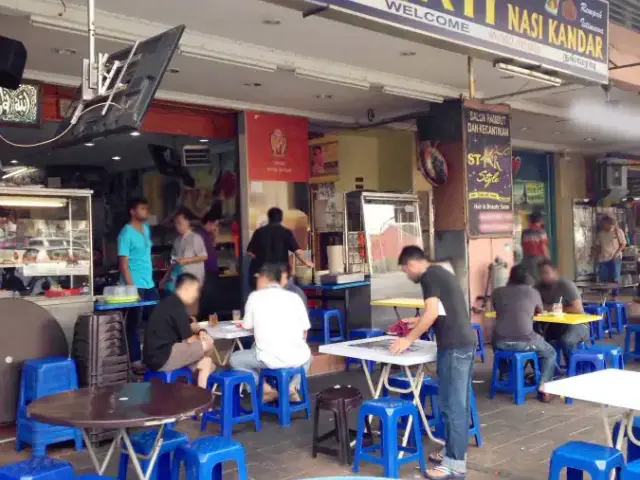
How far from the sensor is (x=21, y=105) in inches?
270

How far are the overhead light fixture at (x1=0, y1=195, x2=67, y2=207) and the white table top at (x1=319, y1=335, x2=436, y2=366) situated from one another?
8.87ft

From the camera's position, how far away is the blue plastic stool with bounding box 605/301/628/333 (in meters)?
9.87

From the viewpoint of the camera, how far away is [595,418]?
18.8 ft

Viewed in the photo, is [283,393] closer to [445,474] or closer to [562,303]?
[445,474]

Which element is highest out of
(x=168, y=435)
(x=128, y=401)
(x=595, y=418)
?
(x=128, y=401)

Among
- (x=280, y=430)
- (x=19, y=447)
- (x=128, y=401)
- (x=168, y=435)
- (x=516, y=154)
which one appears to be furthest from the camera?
(x=516, y=154)

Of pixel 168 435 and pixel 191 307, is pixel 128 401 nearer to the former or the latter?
pixel 168 435

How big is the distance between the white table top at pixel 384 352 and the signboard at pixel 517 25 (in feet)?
6.54

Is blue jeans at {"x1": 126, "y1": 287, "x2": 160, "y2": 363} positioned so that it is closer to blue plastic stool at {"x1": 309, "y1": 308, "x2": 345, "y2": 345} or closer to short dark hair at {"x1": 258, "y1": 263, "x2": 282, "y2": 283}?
short dark hair at {"x1": 258, "y1": 263, "x2": 282, "y2": 283}

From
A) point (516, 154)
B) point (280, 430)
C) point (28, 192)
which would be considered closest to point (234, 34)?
point (28, 192)

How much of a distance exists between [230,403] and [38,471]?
229 cm

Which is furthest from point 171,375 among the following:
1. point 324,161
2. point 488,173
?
point 488,173

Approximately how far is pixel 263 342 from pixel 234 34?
111 inches

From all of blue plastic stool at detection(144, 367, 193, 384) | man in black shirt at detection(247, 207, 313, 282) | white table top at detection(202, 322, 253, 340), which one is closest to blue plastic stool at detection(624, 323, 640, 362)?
man in black shirt at detection(247, 207, 313, 282)
